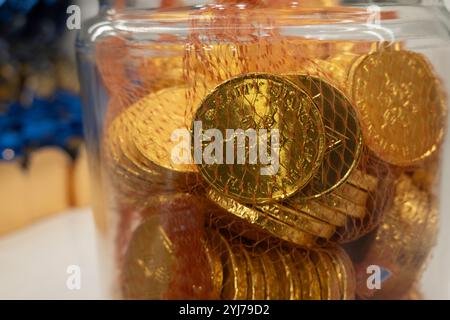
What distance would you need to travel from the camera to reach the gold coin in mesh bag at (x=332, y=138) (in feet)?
1.34

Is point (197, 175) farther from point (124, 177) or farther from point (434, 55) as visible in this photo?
point (434, 55)

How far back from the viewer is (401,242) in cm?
47

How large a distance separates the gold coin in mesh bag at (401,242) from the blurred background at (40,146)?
452 mm

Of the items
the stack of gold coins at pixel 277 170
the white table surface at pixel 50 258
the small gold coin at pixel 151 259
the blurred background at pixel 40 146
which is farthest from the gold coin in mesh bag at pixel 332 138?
the blurred background at pixel 40 146

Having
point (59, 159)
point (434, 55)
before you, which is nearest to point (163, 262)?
point (434, 55)

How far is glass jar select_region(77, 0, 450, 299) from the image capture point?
0.41 meters

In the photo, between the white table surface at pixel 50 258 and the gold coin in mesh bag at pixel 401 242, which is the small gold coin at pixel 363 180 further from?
the white table surface at pixel 50 258

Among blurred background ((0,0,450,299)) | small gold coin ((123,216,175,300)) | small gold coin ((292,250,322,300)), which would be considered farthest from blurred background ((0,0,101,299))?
small gold coin ((292,250,322,300))

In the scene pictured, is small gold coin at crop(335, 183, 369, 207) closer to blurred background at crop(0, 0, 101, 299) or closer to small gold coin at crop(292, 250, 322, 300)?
small gold coin at crop(292, 250, 322, 300)

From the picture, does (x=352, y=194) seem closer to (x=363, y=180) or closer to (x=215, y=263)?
(x=363, y=180)

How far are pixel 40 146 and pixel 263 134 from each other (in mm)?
687

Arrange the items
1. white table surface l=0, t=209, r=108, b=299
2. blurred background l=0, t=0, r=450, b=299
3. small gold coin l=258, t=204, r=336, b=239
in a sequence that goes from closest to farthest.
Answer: small gold coin l=258, t=204, r=336, b=239, white table surface l=0, t=209, r=108, b=299, blurred background l=0, t=0, r=450, b=299

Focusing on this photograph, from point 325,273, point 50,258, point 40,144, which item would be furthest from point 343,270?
point 40,144

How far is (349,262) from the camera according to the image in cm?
45
